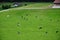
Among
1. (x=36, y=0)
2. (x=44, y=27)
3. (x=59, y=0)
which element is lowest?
(x=36, y=0)

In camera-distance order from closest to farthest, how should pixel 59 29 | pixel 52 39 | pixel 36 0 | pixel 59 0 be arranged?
pixel 52 39 < pixel 59 29 < pixel 59 0 < pixel 36 0

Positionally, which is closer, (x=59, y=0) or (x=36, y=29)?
(x=36, y=29)

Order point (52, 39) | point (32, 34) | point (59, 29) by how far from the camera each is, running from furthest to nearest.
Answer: point (59, 29), point (32, 34), point (52, 39)

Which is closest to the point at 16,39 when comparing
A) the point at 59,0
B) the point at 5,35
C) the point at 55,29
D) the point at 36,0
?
the point at 5,35

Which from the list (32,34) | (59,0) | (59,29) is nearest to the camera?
(32,34)

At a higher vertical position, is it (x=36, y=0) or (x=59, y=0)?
(x=59, y=0)

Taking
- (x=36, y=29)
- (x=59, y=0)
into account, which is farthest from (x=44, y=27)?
(x=59, y=0)

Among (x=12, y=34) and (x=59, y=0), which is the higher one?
(x=12, y=34)

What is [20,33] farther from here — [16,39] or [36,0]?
[36,0]

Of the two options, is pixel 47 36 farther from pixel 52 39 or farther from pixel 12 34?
pixel 12 34
